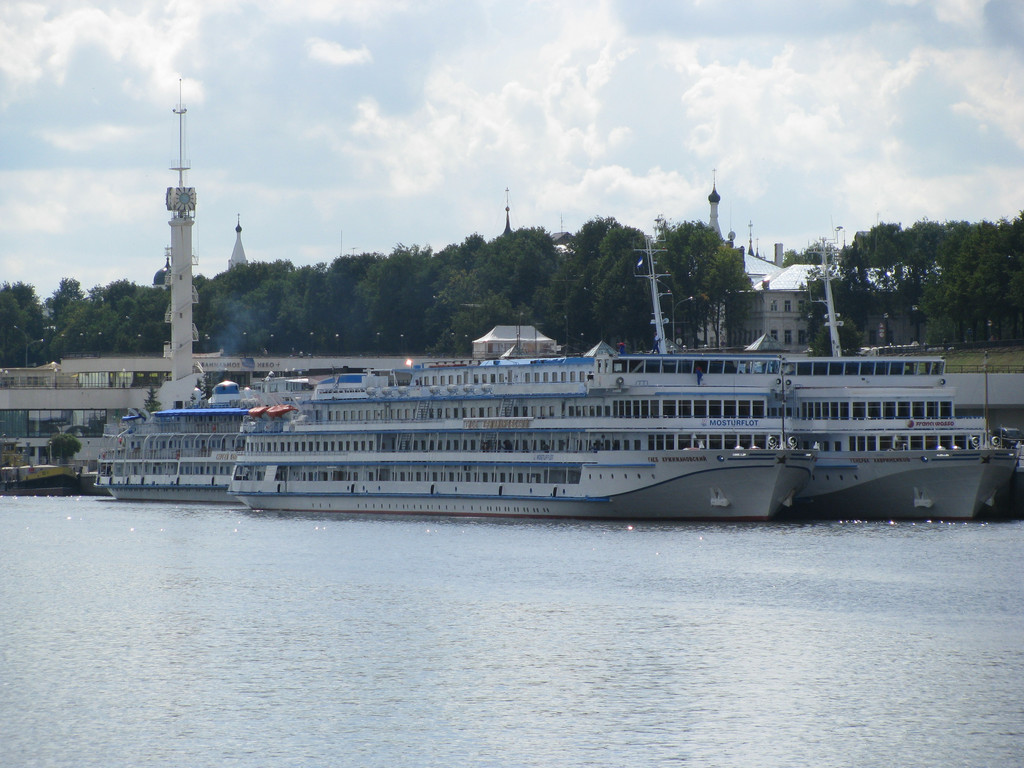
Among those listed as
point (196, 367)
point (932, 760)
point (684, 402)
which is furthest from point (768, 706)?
point (196, 367)

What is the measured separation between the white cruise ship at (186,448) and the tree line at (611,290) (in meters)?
26.3

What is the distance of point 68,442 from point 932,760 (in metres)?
122

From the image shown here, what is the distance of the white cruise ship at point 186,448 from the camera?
369 ft

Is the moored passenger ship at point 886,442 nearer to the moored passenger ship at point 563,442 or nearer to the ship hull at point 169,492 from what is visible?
the moored passenger ship at point 563,442

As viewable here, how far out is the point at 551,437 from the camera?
8162 centimetres

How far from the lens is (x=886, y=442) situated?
81.1 m

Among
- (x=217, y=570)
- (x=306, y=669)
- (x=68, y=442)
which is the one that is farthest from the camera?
(x=68, y=442)

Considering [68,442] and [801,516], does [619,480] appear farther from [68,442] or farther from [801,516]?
[68,442]

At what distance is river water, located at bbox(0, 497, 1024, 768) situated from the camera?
38781 millimetres

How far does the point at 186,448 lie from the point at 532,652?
71.5m

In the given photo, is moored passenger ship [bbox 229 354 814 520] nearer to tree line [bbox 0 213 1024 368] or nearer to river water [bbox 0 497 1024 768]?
river water [bbox 0 497 1024 768]

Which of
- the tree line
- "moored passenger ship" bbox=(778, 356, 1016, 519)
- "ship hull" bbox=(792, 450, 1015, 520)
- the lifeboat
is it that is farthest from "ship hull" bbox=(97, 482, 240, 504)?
"ship hull" bbox=(792, 450, 1015, 520)

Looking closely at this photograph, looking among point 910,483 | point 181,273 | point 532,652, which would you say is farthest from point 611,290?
point 532,652

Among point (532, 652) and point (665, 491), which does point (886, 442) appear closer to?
point (665, 491)
